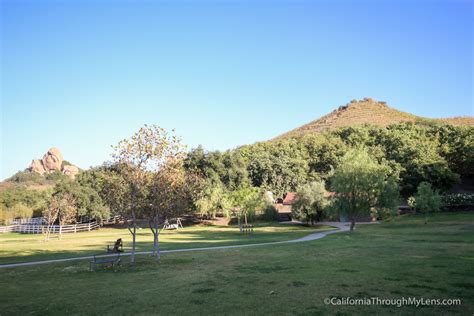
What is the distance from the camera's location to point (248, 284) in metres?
13.6

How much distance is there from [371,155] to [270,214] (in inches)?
964

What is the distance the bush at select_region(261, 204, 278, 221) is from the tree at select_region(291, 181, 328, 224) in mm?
12821

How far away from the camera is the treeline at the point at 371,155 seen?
70188mm

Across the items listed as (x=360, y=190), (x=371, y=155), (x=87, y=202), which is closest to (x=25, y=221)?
(x=87, y=202)

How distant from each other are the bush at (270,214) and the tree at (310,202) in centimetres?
1282

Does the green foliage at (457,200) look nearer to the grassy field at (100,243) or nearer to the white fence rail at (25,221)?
the grassy field at (100,243)

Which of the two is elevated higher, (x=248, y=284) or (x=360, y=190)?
(x=360, y=190)

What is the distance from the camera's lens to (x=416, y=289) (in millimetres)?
Answer: 11883

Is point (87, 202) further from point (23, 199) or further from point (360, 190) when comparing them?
point (360, 190)

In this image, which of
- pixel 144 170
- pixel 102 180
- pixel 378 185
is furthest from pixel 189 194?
pixel 378 185

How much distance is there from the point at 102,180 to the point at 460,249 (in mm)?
21631

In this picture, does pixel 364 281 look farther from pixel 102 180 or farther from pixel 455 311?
pixel 102 180

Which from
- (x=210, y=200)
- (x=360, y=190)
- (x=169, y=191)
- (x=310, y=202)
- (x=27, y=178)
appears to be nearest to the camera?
(x=169, y=191)

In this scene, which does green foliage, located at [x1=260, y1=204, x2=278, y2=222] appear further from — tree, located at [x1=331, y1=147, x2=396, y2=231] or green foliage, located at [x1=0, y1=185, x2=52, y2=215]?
green foliage, located at [x1=0, y1=185, x2=52, y2=215]
